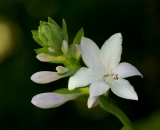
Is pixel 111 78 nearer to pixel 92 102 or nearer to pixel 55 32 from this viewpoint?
pixel 92 102

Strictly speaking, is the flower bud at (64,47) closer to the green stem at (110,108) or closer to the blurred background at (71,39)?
the green stem at (110,108)

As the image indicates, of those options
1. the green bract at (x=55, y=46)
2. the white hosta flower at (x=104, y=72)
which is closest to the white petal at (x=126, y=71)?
the white hosta flower at (x=104, y=72)

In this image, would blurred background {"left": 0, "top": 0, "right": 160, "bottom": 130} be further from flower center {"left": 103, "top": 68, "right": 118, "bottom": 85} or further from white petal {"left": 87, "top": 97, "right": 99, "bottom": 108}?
white petal {"left": 87, "top": 97, "right": 99, "bottom": 108}

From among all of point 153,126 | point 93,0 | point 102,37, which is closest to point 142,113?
point 153,126

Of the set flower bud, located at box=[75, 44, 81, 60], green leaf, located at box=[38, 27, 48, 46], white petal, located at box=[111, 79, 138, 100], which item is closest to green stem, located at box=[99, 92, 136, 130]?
white petal, located at box=[111, 79, 138, 100]

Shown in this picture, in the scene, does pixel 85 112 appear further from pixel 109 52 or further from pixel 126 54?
pixel 109 52

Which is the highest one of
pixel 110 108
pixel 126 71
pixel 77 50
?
pixel 77 50

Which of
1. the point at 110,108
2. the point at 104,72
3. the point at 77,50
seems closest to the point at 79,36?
the point at 77,50
